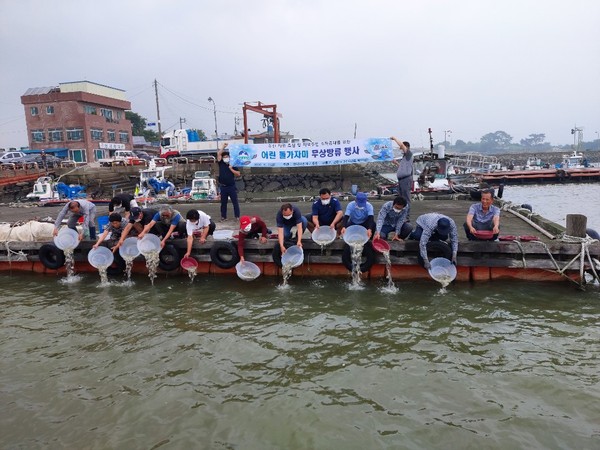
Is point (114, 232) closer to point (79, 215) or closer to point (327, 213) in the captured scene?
point (79, 215)

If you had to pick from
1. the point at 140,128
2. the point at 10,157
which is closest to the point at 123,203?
the point at 10,157

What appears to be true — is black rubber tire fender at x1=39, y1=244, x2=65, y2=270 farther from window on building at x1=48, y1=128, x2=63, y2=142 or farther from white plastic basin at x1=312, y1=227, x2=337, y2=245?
window on building at x1=48, y1=128, x2=63, y2=142

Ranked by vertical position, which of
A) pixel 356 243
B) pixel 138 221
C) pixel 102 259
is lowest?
pixel 102 259

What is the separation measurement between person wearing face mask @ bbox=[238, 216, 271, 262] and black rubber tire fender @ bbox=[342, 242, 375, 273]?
5.50 feet

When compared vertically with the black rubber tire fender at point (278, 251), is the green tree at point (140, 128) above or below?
above

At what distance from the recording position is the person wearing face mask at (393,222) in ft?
26.7

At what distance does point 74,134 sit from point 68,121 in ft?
5.53

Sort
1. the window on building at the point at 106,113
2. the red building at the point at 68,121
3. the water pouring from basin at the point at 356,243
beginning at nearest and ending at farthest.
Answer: the water pouring from basin at the point at 356,243, the red building at the point at 68,121, the window on building at the point at 106,113

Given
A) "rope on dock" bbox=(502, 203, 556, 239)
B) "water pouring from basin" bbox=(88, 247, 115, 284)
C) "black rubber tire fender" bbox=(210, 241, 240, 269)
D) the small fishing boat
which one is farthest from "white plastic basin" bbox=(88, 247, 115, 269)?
the small fishing boat

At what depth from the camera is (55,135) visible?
53.6 metres

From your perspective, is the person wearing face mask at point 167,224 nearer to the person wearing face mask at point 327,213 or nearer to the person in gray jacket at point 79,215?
the person in gray jacket at point 79,215

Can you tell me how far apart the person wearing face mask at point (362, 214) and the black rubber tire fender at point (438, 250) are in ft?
3.60

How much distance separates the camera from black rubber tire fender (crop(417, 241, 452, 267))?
25.9 ft

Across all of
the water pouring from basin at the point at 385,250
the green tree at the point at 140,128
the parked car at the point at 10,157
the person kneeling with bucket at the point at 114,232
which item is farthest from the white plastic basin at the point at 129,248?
the green tree at the point at 140,128
